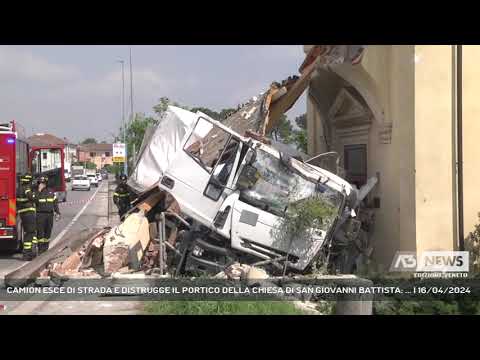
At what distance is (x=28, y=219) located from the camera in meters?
11.4

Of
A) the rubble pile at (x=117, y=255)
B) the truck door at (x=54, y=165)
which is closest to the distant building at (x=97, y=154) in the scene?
the truck door at (x=54, y=165)

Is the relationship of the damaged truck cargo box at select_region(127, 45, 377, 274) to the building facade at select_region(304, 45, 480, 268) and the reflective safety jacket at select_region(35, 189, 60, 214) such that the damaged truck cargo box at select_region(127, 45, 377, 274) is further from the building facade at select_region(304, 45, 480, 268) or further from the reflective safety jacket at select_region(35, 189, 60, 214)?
the reflective safety jacket at select_region(35, 189, 60, 214)

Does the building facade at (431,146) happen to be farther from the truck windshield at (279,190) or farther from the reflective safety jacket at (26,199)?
the reflective safety jacket at (26,199)

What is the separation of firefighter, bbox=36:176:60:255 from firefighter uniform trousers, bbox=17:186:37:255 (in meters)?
0.17

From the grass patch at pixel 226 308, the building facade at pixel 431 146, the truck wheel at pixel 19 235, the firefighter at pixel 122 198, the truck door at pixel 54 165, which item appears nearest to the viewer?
the grass patch at pixel 226 308

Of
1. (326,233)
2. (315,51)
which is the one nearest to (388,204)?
(326,233)

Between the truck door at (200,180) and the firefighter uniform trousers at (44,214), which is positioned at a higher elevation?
the truck door at (200,180)

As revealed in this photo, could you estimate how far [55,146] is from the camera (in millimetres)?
23094

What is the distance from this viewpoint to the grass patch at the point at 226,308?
633cm

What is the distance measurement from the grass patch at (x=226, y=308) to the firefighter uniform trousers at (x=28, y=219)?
5620 mm
